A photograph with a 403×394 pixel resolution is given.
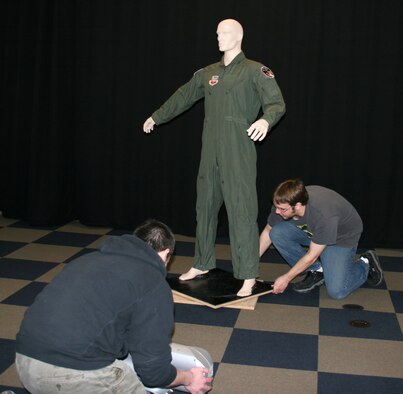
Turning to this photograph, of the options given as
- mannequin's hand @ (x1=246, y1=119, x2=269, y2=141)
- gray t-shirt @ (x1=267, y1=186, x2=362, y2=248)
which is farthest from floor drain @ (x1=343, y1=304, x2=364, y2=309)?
mannequin's hand @ (x1=246, y1=119, x2=269, y2=141)

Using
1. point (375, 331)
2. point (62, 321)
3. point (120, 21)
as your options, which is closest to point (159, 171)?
point (120, 21)

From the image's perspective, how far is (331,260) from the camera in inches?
163

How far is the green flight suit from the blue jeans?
299mm

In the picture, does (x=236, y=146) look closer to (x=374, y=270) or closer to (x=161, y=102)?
(x=374, y=270)

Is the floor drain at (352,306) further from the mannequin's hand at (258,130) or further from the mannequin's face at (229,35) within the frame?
the mannequin's face at (229,35)

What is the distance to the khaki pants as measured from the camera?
7.14ft

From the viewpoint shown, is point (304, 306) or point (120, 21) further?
point (120, 21)

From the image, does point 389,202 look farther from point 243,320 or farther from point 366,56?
point 243,320

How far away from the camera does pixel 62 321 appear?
214cm

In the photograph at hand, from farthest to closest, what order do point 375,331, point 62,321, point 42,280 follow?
point 42,280 < point 375,331 < point 62,321

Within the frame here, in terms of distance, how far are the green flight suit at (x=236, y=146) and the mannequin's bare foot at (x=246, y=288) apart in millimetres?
41

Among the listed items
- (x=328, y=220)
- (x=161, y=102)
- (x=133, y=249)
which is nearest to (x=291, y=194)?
(x=328, y=220)

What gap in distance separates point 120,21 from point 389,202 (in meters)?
2.52

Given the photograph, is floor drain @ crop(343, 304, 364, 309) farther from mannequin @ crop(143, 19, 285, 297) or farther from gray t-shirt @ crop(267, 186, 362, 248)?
mannequin @ crop(143, 19, 285, 297)
